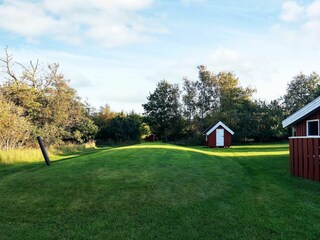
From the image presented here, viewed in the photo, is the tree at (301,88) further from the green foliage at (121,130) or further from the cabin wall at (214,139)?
the green foliage at (121,130)

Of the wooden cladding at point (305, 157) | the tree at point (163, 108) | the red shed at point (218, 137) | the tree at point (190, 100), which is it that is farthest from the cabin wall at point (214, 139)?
the tree at point (163, 108)

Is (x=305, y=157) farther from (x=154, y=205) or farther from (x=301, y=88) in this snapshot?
(x=301, y=88)

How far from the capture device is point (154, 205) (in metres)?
6.29

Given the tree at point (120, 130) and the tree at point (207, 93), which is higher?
the tree at point (207, 93)

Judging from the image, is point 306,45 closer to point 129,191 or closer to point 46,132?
point 129,191

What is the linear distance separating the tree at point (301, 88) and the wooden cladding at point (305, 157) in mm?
39925

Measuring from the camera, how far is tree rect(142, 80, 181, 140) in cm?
5266

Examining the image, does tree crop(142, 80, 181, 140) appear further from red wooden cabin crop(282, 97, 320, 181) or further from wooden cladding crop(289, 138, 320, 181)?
wooden cladding crop(289, 138, 320, 181)

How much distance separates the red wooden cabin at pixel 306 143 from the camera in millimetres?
9719

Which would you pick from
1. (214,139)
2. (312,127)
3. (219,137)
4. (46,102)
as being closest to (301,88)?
(219,137)

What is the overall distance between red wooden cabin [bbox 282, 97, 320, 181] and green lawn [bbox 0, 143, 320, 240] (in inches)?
26.0

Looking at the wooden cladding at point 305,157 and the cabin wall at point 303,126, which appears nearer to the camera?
the wooden cladding at point 305,157

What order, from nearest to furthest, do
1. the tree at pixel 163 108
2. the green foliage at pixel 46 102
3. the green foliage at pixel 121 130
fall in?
1. the green foliage at pixel 46 102
2. the green foliage at pixel 121 130
3. the tree at pixel 163 108

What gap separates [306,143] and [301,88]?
4518 centimetres
